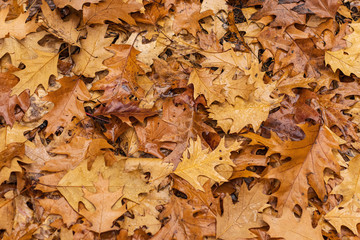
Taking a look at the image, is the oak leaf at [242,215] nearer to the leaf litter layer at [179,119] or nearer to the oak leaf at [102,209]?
the leaf litter layer at [179,119]

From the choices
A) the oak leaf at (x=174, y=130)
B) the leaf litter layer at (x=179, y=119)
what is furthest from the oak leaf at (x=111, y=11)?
the oak leaf at (x=174, y=130)

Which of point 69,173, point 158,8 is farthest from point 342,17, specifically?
point 69,173

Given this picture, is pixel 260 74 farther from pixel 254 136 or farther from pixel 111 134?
pixel 111 134

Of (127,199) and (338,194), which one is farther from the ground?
(127,199)

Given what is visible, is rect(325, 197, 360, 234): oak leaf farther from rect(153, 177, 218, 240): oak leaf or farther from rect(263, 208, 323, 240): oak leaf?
rect(153, 177, 218, 240): oak leaf

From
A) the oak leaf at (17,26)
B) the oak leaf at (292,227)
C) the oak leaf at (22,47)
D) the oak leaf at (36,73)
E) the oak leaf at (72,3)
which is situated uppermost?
the oak leaf at (72,3)

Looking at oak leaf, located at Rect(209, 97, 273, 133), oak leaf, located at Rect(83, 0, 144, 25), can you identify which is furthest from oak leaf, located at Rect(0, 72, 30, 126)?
oak leaf, located at Rect(209, 97, 273, 133)

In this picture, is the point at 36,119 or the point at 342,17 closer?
the point at 36,119
